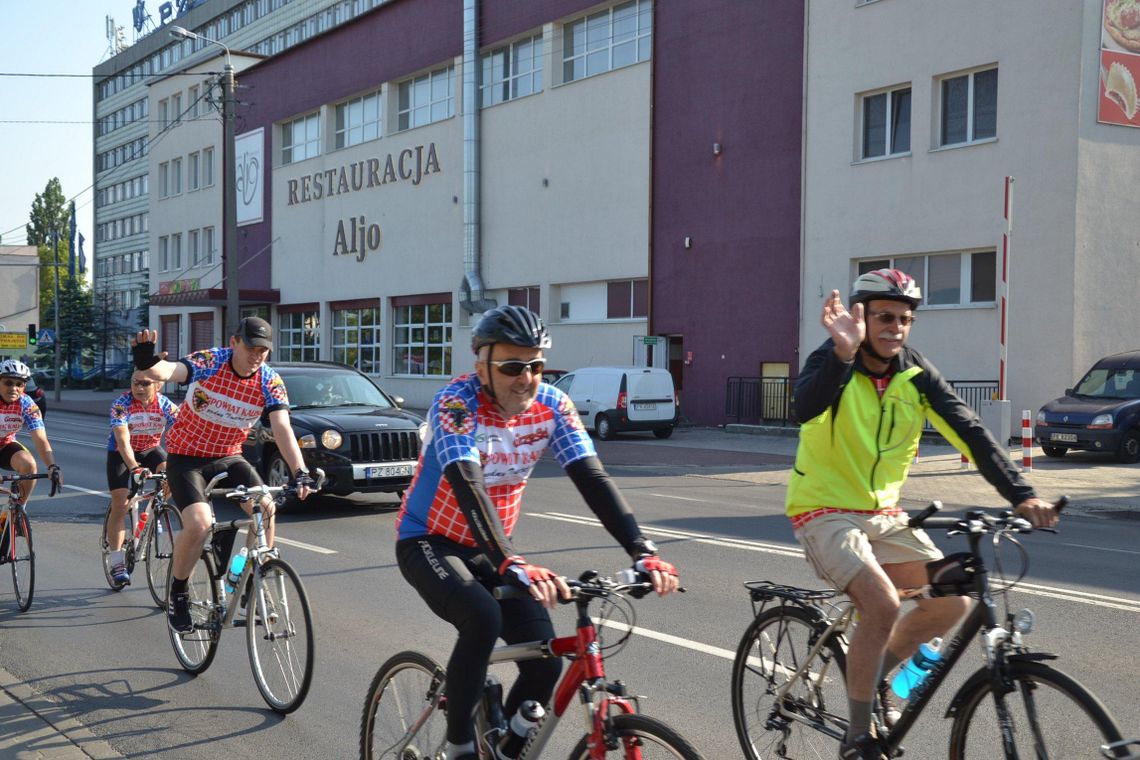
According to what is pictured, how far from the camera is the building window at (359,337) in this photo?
139 feet

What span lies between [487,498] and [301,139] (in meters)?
45.9

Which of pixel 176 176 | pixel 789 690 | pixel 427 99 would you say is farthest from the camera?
pixel 176 176

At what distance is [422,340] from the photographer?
130 ft

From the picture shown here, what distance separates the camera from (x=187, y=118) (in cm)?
5697

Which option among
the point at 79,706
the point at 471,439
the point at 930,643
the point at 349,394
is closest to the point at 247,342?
the point at 79,706

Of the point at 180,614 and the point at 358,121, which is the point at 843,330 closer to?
the point at 180,614

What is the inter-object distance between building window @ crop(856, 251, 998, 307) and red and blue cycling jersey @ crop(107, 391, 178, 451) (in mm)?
17634

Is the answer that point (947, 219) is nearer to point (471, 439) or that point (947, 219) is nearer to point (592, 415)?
point (592, 415)

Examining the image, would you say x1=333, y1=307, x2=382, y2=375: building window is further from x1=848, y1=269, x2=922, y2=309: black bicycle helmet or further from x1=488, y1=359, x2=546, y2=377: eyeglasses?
x1=488, y1=359, x2=546, y2=377: eyeglasses

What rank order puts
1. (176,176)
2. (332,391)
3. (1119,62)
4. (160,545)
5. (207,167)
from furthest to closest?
1. (176,176)
2. (207,167)
3. (1119,62)
4. (332,391)
5. (160,545)

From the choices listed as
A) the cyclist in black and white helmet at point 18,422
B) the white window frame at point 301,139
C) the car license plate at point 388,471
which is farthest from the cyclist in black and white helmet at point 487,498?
the white window frame at point 301,139

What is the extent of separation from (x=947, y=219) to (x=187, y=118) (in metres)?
43.6

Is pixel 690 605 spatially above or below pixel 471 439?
below

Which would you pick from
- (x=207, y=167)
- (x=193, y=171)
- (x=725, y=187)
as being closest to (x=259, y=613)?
(x=725, y=187)
